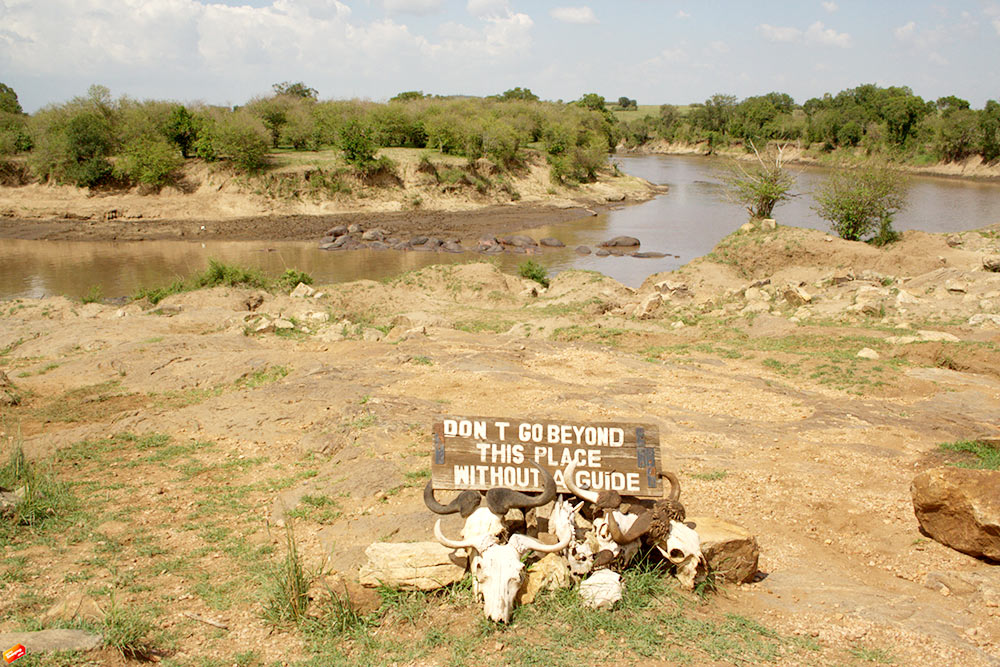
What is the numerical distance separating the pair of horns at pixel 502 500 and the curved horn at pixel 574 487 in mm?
97

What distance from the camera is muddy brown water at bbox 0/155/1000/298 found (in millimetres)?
26125

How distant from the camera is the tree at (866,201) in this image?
21.7 meters

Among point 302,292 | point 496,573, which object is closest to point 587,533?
point 496,573

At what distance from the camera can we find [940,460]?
7273mm

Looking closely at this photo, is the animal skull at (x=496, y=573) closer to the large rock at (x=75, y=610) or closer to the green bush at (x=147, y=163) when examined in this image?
the large rock at (x=75, y=610)

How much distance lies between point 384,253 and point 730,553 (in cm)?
2903

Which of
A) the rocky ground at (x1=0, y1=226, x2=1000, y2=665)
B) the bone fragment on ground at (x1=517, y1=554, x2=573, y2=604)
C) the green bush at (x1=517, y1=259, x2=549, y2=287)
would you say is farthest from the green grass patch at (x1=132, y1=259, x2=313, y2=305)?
the bone fragment on ground at (x1=517, y1=554, x2=573, y2=604)

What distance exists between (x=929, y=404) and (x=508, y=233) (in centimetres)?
2926

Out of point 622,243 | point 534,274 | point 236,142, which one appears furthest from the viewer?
point 236,142

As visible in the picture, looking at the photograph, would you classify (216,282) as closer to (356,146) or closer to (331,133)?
(356,146)

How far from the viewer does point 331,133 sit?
45656 mm

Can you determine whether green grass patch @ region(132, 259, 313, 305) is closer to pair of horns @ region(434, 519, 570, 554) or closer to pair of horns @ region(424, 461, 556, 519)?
pair of horns @ region(424, 461, 556, 519)

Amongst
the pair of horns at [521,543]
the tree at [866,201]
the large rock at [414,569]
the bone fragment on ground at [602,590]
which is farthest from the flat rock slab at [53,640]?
the tree at [866,201]

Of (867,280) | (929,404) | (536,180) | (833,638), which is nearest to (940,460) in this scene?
(929,404)
